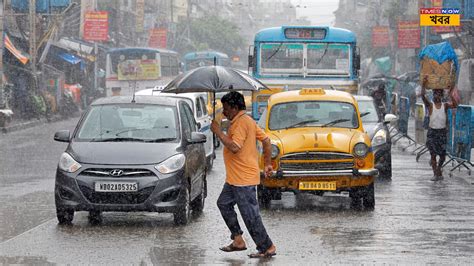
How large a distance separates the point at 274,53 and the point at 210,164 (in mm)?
5212

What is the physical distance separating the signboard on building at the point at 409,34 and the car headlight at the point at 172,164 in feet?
169

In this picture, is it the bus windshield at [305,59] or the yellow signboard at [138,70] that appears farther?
the yellow signboard at [138,70]

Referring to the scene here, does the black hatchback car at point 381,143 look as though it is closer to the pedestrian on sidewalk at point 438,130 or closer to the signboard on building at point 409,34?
the pedestrian on sidewalk at point 438,130

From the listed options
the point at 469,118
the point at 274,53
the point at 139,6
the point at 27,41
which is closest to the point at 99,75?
the point at 27,41

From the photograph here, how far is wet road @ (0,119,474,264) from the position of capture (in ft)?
35.5

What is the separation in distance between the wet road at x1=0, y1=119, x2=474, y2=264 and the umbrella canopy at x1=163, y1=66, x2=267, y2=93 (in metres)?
1.67

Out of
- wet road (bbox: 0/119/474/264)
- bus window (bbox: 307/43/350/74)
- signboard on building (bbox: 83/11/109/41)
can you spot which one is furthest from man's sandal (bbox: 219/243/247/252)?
signboard on building (bbox: 83/11/109/41)

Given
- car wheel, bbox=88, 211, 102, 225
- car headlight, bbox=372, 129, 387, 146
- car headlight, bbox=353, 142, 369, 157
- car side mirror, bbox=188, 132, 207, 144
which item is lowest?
car wheel, bbox=88, 211, 102, 225

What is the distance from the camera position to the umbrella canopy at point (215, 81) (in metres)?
12.4

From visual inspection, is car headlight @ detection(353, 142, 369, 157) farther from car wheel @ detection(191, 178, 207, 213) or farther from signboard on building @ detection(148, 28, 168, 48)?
signboard on building @ detection(148, 28, 168, 48)

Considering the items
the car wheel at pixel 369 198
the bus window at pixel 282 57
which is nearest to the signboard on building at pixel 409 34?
the bus window at pixel 282 57

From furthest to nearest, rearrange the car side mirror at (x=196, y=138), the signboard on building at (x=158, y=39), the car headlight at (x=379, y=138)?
the signboard on building at (x=158, y=39) < the car headlight at (x=379, y=138) < the car side mirror at (x=196, y=138)

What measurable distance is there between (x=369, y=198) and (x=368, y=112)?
6767 mm

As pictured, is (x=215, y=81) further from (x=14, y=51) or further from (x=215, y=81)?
(x=14, y=51)
